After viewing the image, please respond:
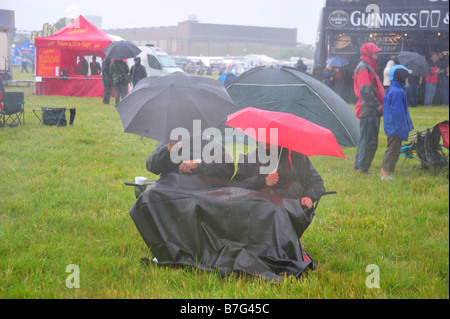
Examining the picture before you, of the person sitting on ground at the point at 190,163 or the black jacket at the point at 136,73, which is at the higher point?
the black jacket at the point at 136,73

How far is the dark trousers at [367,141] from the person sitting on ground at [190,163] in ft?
14.0

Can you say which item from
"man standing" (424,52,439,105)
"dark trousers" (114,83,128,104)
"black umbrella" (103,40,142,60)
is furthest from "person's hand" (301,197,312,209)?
"man standing" (424,52,439,105)

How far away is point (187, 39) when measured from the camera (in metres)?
49.6

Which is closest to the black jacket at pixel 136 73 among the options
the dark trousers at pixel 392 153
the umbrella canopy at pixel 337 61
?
the umbrella canopy at pixel 337 61

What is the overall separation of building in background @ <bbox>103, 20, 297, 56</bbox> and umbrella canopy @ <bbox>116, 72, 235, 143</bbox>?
3367 cm

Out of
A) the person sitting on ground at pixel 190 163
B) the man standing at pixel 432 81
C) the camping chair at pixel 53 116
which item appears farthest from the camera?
the man standing at pixel 432 81

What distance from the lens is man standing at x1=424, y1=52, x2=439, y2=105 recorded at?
1881cm

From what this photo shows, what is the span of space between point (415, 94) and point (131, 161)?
14.0 meters

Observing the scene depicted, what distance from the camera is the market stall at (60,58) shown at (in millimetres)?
20078

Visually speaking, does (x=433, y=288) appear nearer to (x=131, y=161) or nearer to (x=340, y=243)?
(x=340, y=243)

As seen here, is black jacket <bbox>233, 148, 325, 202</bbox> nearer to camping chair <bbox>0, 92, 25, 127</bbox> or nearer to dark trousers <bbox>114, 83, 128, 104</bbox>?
camping chair <bbox>0, 92, 25, 127</bbox>

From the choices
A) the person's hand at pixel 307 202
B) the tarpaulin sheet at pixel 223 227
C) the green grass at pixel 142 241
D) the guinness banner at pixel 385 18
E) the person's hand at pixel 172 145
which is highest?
the guinness banner at pixel 385 18

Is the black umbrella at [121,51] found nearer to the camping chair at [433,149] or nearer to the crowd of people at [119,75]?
the crowd of people at [119,75]

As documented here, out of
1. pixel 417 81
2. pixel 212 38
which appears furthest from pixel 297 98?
pixel 212 38
